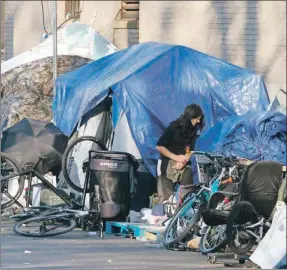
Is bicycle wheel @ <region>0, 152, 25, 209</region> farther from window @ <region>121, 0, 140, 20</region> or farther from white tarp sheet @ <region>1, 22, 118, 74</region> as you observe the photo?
window @ <region>121, 0, 140, 20</region>

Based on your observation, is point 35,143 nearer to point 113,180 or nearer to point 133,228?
point 113,180

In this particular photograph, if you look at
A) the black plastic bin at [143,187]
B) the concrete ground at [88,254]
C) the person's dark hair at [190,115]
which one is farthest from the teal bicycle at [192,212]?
the black plastic bin at [143,187]

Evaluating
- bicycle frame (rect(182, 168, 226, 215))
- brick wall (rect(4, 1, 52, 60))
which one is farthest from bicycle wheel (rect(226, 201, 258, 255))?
brick wall (rect(4, 1, 52, 60))

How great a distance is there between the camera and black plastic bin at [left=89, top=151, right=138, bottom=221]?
13.5m

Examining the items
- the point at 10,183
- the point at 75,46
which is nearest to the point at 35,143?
Result: the point at 10,183

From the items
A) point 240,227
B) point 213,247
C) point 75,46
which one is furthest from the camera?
point 75,46

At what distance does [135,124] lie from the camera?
1530cm

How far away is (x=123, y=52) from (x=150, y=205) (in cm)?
364

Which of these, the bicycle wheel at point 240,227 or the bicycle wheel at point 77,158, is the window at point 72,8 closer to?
the bicycle wheel at point 77,158

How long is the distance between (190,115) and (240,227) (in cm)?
311

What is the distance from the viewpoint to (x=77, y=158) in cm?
1573

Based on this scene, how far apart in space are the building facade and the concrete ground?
8.64 meters

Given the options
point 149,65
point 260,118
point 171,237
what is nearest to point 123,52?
point 149,65

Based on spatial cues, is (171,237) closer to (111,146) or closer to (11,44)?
(111,146)
